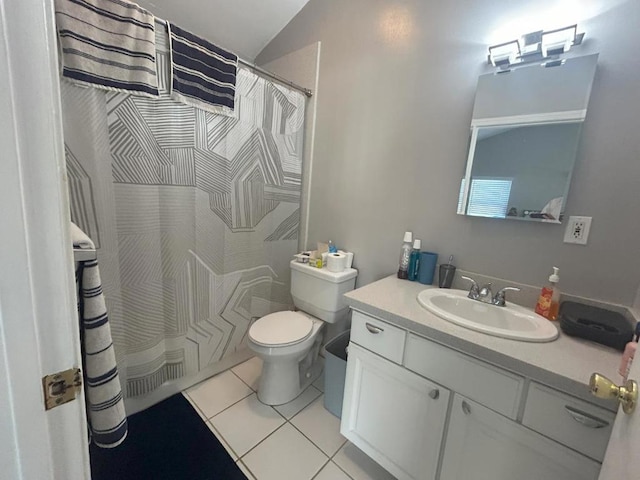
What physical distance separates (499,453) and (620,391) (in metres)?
0.53

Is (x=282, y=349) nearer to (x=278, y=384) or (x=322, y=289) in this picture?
(x=278, y=384)

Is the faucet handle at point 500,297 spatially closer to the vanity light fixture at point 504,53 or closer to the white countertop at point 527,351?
the white countertop at point 527,351

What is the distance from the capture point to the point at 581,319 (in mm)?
966

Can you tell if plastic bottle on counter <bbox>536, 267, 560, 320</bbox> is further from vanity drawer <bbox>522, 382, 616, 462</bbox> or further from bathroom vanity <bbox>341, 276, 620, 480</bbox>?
vanity drawer <bbox>522, 382, 616, 462</bbox>

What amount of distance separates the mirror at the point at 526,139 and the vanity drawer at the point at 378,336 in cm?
72

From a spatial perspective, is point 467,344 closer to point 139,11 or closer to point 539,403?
point 539,403

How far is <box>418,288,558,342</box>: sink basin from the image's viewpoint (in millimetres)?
929

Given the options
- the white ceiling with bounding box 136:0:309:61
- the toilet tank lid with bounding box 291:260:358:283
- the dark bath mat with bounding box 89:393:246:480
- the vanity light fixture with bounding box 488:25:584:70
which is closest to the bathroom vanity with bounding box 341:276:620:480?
the toilet tank lid with bounding box 291:260:358:283

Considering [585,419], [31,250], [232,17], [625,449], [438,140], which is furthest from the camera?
[232,17]

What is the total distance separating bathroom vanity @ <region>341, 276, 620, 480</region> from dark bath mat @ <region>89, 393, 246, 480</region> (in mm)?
635

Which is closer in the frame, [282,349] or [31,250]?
[31,250]

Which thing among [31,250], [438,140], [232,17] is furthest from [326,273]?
[232,17]

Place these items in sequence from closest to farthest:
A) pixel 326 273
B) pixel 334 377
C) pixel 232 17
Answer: pixel 334 377
pixel 326 273
pixel 232 17

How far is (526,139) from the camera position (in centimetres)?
119
